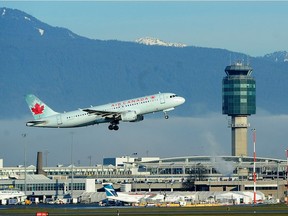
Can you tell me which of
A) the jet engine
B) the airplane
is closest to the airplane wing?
the airplane

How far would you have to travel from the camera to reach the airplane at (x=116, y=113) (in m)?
192

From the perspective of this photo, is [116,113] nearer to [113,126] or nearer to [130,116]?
[113,126]

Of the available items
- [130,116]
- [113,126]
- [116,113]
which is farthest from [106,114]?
[130,116]

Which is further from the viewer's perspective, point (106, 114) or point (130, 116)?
point (106, 114)

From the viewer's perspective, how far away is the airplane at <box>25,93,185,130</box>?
191875 millimetres

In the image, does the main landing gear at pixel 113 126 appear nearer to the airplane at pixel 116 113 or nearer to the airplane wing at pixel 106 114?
the airplane at pixel 116 113

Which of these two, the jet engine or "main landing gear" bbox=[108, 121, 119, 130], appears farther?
"main landing gear" bbox=[108, 121, 119, 130]

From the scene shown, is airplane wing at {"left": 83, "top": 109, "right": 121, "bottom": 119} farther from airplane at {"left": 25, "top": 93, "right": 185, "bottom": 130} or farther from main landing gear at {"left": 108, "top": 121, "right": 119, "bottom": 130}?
main landing gear at {"left": 108, "top": 121, "right": 119, "bottom": 130}

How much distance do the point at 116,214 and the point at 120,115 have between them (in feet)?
67.5

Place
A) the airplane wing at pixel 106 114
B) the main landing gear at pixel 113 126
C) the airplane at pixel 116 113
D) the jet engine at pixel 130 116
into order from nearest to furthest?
the jet engine at pixel 130 116
the airplane at pixel 116 113
the main landing gear at pixel 113 126
the airplane wing at pixel 106 114

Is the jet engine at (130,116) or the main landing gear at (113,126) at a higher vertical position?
the jet engine at (130,116)

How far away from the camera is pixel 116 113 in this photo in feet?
634

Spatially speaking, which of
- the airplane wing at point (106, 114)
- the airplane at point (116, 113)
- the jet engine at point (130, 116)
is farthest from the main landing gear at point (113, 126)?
the jet engine at point (130, 116)

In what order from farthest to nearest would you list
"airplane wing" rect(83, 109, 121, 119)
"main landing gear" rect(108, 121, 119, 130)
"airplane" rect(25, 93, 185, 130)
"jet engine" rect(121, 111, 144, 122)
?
"airplane wing" rect(83, 109, 121, 119)
"main landing gear" rect(108, 121, 119, 130)
"airplane" rect(25, 93, 185, 130)
"jet engine" rect(121, 111, 144, 122)
